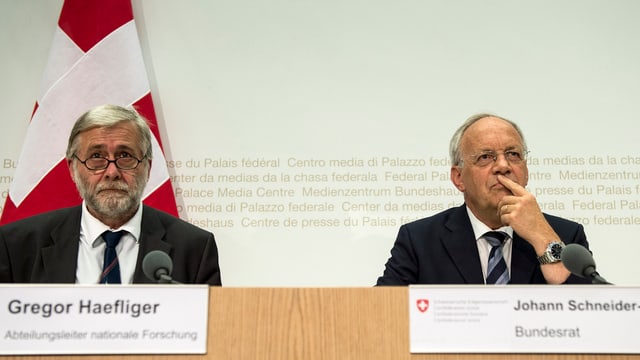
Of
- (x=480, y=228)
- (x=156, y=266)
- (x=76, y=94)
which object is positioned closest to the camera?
(x=156, y=266)

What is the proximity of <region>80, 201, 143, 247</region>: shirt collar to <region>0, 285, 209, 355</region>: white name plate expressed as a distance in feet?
3.23

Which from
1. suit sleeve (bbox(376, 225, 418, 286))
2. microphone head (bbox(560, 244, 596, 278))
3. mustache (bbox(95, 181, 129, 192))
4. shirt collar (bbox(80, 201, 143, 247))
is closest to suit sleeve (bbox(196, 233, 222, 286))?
shirt collar (bbox(80, 201, 143, 247))

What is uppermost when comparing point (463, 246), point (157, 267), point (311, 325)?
point (463, 246)

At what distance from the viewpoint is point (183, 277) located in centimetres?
264

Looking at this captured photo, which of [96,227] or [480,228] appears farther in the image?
[480,228]

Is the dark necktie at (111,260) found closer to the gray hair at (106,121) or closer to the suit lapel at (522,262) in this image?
the gray hair at (106,121)

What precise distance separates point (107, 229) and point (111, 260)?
14cm

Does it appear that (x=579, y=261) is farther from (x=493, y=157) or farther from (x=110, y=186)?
(x=110, y=186)

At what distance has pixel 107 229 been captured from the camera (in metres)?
2.69

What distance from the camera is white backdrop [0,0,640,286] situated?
12.5ft

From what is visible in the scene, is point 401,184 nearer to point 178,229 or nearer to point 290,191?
point 290,191

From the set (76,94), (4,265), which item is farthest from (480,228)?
(76,94)

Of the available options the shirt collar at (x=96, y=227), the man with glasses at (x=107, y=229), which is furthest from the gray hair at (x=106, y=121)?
the shirt collar at (x=96, y=227)

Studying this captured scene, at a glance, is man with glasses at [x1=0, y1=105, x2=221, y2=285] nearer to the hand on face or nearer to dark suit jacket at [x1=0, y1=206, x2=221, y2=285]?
dark suit jacket at [x1=0, y1=206, x2=221, y2=285]
